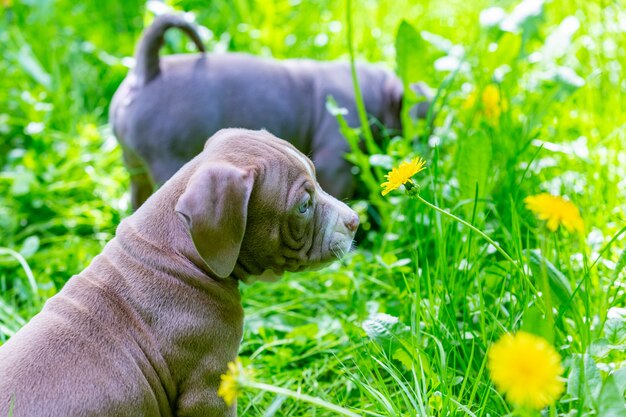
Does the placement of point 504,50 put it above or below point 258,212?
above

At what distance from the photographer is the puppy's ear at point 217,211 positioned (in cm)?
210

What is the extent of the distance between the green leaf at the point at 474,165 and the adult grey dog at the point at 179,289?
0.67 meters

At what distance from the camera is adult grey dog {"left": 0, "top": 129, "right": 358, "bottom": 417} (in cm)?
207

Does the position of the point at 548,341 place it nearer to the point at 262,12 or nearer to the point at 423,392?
the point at 423,392

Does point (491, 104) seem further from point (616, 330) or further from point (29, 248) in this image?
point (29, 248)

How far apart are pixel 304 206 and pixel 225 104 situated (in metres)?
1.57

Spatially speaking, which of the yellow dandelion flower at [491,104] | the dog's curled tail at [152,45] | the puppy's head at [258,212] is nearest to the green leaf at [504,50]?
the yellow dandelion flower at [491,104]

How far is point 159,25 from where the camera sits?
12.0 feet

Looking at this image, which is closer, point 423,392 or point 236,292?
point 423,392

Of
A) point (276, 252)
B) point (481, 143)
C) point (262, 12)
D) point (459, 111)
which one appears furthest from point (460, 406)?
point (262, 12)

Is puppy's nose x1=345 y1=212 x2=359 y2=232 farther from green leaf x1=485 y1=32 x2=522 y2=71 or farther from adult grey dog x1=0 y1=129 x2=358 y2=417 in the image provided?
green leaf x1=485 y1=32 x2=522 y2=71

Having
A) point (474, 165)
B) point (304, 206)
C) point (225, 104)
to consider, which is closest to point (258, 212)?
point (304, 206)

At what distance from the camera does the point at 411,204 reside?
11.0 ft

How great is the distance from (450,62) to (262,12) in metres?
1.62
